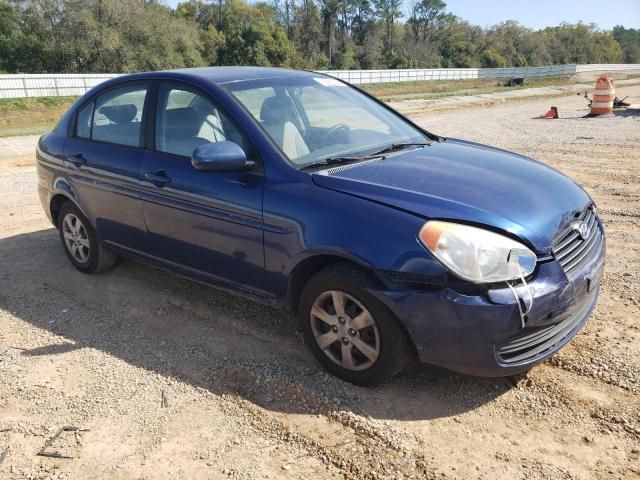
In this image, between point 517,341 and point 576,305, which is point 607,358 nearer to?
point 576,305

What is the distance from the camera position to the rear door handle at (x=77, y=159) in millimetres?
4680

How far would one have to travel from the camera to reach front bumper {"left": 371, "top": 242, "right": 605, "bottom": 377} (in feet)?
8.96

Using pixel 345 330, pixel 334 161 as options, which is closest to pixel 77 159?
pixel 334 161

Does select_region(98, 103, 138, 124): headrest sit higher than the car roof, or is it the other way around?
the car roof

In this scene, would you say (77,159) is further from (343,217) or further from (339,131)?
(343,217)

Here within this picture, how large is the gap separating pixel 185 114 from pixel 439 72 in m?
48.5

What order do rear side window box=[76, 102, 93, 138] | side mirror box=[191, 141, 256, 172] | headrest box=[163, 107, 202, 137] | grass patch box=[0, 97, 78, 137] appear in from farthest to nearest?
grass patch box=[0, 97, 78, 137] < rear side window box=[76, 102, 93, 138] < headrest box=[163, 107, 202, 137] < side mirror box=[191, 141, 256, 172]

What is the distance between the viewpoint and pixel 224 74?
4.10m

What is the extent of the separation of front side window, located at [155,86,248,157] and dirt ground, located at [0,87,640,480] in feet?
4.10

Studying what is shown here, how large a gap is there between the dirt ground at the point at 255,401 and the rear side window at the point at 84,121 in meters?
1.31

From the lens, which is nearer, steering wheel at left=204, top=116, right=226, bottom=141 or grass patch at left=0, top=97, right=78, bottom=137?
steering wheel at left=204, top=116, right=226, bottom=141

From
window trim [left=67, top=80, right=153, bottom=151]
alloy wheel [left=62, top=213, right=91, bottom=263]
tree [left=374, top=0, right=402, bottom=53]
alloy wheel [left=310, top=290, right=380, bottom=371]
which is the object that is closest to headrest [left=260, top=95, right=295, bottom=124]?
window trim [left=67, top=80, right=153, bottom=151]

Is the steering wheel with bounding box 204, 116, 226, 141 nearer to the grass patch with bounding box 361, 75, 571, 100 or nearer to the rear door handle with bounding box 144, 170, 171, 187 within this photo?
the rear door handle with bounding box 144, 170, 171, 187

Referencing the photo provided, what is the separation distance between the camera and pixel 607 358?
11.2 feet
